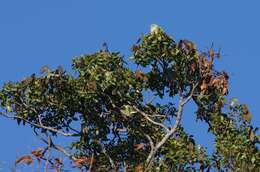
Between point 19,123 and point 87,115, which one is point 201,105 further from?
point 19,123

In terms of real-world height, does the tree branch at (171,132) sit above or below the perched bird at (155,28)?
below

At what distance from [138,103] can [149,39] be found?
1.78 meters

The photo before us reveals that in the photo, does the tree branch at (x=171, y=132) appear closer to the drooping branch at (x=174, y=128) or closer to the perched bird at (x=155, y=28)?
the drooping branch at (x=174, y=128)

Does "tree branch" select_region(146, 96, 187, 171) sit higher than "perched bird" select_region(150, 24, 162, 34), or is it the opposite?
"perched bird" select_region(150, 24, 162, 34)

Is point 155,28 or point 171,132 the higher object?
point 155,28

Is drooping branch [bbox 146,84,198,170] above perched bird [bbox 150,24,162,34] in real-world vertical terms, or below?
below

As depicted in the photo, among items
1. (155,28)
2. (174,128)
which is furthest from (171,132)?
(155,28)

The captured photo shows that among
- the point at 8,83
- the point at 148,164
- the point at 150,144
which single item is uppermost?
the point at 8,83

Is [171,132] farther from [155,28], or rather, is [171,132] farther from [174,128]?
[155,28]

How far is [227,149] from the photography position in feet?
59.0

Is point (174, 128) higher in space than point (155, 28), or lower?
lower

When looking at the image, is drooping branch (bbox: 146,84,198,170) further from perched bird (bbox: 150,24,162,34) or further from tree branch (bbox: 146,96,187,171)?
perched bird (bbox: 150,24,162,34)

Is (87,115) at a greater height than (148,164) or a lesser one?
greater

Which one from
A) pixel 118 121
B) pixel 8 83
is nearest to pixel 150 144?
pixel 118 121
